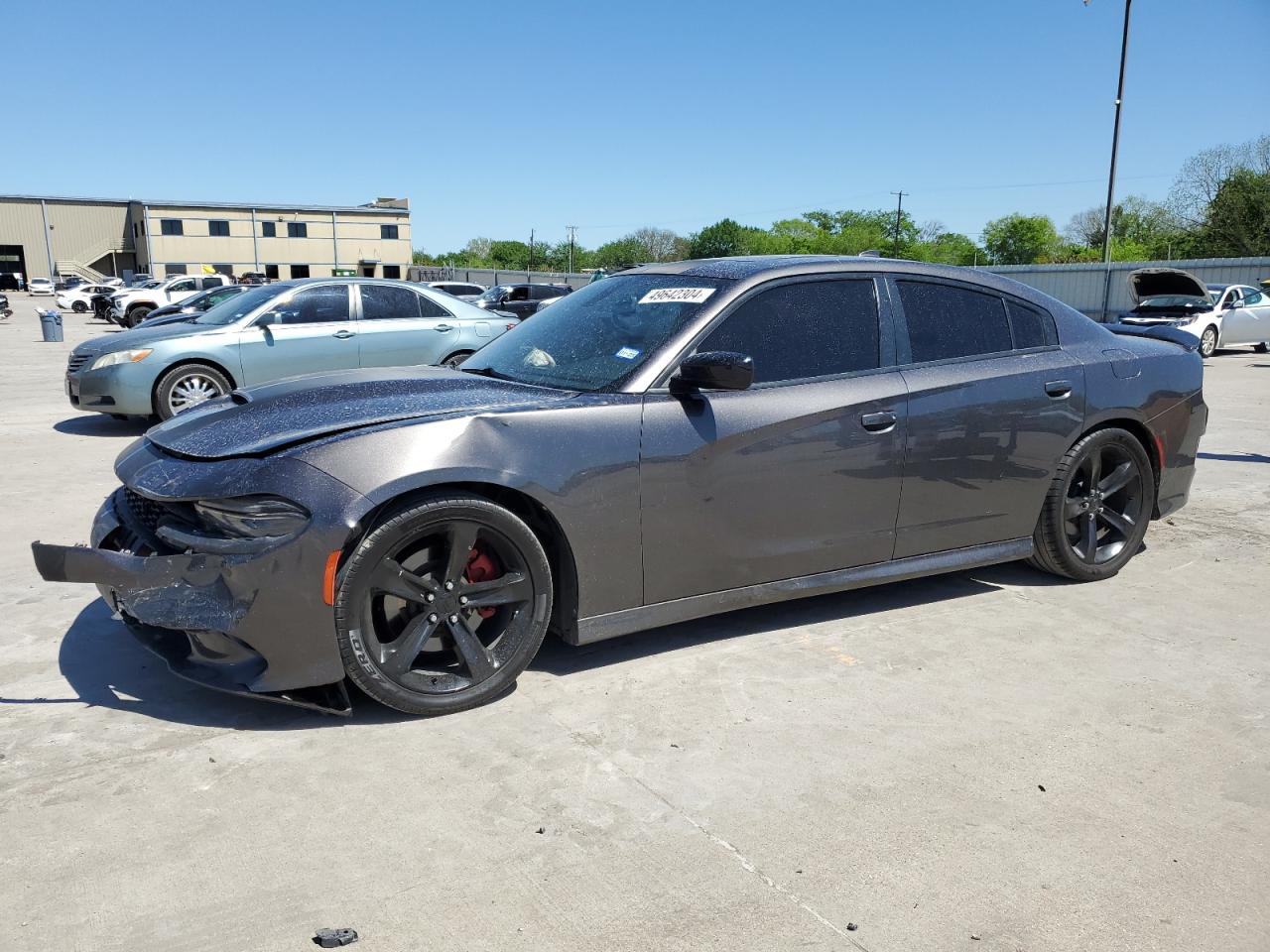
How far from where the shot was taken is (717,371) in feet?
11.8

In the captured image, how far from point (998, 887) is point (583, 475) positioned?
1.85m

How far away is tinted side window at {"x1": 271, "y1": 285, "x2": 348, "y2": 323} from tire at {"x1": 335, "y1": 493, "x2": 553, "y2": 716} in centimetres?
685

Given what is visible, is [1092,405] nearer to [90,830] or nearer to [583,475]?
[583,475]

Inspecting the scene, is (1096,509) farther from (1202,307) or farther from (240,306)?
(1202,307)

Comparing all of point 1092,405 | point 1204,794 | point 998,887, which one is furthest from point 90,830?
point 1092,405

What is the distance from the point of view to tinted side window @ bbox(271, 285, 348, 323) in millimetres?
9539

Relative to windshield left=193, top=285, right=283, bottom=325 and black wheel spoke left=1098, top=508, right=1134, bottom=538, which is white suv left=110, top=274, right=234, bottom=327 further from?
black wheel spoke left=1098, top=508, right=1134, bottom=538

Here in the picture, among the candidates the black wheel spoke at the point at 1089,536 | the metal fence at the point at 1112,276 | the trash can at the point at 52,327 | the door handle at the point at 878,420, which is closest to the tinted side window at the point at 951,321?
the door handle at the point at 878,420

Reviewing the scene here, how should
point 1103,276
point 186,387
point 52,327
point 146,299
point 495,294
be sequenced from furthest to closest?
point 1103,276
point 146,299
point 495,294
point 52,327
point 186,387

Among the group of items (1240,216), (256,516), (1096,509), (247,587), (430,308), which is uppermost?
(1240,216)

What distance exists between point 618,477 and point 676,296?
98 centimetres

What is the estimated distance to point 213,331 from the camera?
30.6 ft

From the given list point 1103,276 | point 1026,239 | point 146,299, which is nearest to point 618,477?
point 146,299

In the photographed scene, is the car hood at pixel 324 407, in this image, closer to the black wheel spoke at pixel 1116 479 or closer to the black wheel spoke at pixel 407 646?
the black wheel spoke at pixel 407 646
